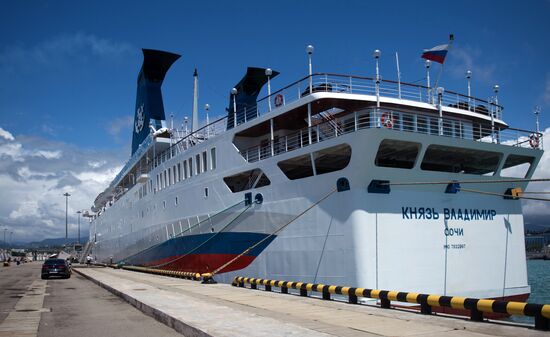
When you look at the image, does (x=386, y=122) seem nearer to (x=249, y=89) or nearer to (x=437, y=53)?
(x=437, y=53)

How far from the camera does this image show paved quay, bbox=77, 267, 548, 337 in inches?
329

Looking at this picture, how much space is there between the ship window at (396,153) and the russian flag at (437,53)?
316cm

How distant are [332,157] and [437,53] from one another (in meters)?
4.92

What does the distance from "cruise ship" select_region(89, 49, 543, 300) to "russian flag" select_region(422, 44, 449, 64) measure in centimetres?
112

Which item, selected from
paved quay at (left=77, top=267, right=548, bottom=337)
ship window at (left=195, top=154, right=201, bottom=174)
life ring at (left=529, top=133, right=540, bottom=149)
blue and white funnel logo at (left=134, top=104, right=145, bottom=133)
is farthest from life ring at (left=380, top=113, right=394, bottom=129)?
blue and white funnel logo at (left=134, top=104, right=145, bottom=133)

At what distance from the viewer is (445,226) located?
15352 mm

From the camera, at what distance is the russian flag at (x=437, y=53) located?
16516 mm

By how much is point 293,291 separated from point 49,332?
755 centimetres

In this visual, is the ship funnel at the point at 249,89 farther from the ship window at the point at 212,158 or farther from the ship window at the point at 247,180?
the ship window at the point at 247,180

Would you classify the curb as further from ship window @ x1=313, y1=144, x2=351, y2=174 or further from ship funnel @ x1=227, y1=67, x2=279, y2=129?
ship funnel @ x1=227, y1=67, x2=279, y2=129

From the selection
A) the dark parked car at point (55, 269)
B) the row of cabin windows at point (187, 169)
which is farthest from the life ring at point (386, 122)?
the dark parked car at point (55, 269)

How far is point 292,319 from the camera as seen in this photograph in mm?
9891

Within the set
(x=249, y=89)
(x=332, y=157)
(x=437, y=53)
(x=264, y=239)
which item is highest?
(x=249, y=89)

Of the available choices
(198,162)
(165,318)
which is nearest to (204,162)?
(198,162)
